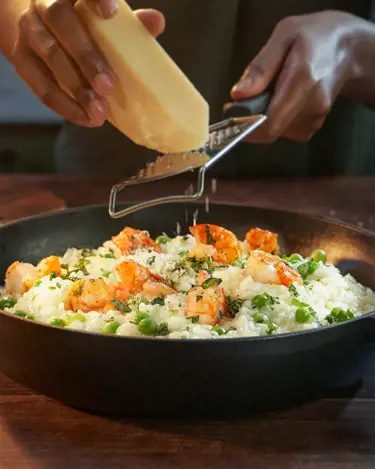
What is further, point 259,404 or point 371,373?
point 371,373

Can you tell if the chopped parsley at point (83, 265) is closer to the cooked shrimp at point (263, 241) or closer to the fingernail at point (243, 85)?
the cooked shrimp at point (263, 241)

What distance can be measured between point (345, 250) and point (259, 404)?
1.00m

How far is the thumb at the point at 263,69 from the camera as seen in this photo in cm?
268

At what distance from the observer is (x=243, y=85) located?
268cm

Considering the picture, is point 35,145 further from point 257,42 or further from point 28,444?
point 28,444

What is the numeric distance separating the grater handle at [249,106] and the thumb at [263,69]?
34mm

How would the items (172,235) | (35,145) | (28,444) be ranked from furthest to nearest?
(35,145)
(172,235)
(28,444)

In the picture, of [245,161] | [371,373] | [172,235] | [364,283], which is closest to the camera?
[371,373]

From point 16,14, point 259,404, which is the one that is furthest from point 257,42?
point 259,404

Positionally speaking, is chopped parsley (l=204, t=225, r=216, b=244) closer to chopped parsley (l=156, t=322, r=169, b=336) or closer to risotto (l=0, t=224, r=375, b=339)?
risotto (l=0, t=224, r=375, b=339)

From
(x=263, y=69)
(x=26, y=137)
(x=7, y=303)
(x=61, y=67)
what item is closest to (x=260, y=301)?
(x=7, y=303)

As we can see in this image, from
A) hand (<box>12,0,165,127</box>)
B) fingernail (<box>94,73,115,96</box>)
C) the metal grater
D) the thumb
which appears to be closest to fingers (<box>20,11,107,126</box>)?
hand (<box>12,0,165,127</box>)

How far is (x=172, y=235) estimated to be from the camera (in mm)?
2648

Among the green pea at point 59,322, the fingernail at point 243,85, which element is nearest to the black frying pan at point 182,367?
the green pea at point 59,322
